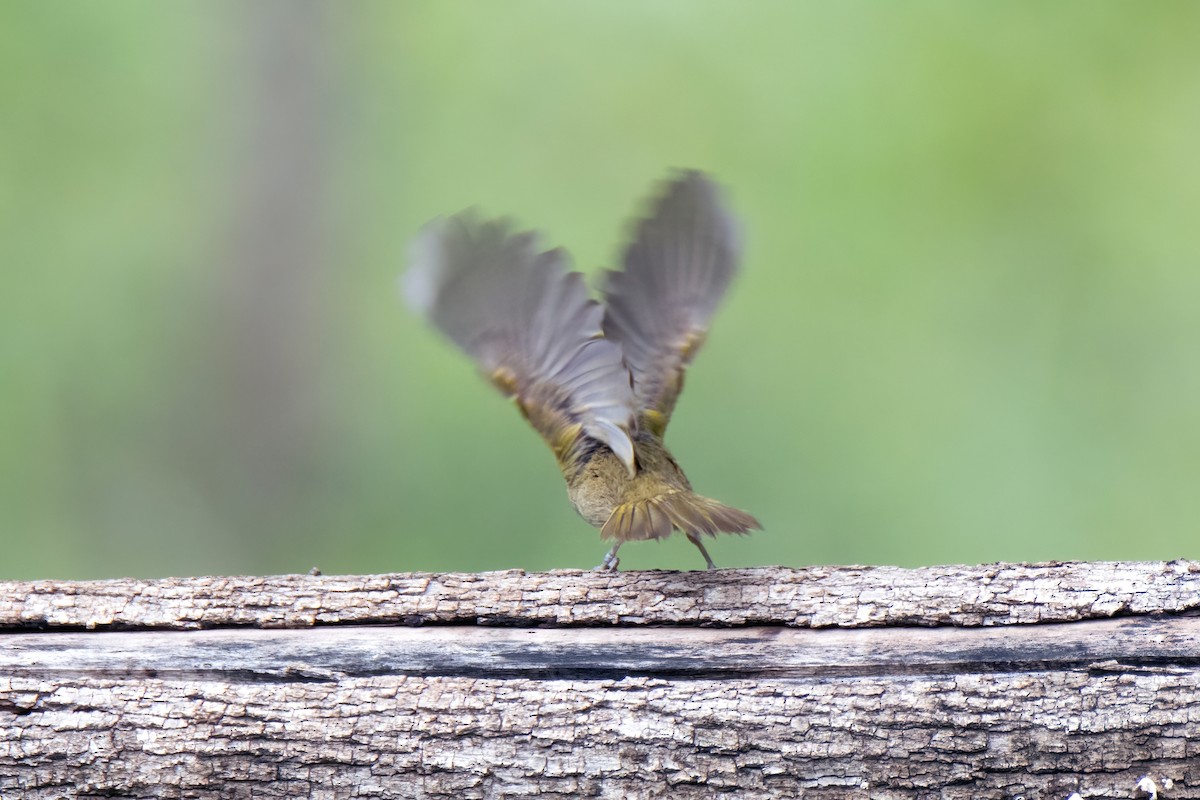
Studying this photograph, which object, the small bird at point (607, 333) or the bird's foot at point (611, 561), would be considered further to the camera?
the bird's foot at point (611, 561)

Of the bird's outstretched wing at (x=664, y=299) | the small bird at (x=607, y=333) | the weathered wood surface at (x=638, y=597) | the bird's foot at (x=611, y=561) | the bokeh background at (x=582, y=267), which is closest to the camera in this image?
the weathered wood surface at (x=638, y=597)

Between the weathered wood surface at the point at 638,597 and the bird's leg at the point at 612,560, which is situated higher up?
the bird's leg at the point at 612,560

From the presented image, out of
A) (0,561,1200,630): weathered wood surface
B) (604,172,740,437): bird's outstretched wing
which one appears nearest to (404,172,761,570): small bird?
(604,172,740,437): bird's outstretched wing

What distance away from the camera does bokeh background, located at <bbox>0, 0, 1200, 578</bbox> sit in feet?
15.5

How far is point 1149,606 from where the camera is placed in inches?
73.9

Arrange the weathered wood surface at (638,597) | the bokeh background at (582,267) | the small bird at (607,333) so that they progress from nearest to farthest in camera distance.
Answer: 1. the weathered wood surface at (638,597)
2. the small bird at (607,333)
3. the bokeh background at (582,267)

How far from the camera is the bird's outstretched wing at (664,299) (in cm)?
254

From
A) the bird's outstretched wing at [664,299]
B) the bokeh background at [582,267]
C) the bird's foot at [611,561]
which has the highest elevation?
the bokeh background at [582,267]

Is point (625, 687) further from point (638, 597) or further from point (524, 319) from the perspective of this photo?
point (524, 319)

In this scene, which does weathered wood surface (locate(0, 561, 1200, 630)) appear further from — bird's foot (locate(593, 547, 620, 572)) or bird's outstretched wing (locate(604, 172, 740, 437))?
bird's outstretched wing (locate(604, 172, 740, 437))

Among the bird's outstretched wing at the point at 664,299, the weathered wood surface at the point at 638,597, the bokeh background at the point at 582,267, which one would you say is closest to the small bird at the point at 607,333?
the bird's outstretched wing at the point at 664,299

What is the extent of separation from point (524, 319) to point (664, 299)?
51 centimetres

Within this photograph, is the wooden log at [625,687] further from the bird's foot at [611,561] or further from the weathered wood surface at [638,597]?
the bird's foot at [611,561]

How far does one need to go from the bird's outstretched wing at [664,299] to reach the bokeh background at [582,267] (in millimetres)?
1982
